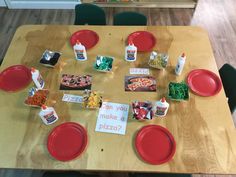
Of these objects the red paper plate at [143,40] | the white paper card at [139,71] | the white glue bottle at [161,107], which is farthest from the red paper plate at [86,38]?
the white glue bottle at [161,107]

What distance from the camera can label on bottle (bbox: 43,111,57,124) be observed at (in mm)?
1429

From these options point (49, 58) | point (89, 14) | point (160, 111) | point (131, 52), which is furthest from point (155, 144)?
point (89, 14)

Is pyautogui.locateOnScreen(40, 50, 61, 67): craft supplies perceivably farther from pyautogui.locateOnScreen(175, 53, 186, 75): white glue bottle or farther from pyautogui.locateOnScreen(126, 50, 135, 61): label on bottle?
pyautogui.locateOnScreen(175, 53, 186, 75): white glue bottle

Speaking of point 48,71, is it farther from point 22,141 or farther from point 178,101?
point 178,101

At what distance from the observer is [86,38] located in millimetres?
1956

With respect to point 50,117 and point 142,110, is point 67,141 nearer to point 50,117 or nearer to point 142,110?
point 50,117

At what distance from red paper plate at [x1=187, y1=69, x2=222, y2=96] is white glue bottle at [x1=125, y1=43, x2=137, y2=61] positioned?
43 centimetres

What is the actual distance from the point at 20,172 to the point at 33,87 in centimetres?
87

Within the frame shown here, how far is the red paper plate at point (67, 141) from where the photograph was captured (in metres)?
1.35

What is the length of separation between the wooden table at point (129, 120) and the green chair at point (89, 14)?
32cm

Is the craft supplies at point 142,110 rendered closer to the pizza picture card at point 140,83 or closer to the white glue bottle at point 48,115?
the pizza picture card at point 140,83

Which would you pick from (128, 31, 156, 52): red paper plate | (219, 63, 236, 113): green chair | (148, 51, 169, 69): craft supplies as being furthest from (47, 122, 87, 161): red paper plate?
(219, 63, 236, 113): green chair

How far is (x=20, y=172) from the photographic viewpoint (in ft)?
6.64

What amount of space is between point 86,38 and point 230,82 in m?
1.20
